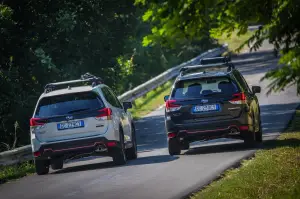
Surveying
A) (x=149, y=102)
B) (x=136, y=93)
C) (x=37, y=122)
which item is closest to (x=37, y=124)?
(x=37, y=122)

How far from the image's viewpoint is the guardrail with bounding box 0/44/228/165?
1945 centimetres

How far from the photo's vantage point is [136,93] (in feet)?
105

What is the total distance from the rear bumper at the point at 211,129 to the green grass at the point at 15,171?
3081 mm

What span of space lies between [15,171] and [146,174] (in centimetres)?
397

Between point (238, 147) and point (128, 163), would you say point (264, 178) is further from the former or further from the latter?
point (238, 147)

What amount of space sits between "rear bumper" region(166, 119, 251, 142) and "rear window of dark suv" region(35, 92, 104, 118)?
192 centimetres

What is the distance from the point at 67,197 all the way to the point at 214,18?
5035 mm

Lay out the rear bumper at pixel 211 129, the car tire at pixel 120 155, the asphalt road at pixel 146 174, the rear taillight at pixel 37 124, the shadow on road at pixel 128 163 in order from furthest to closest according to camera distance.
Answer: the rear bumper at pixel 211 129
the shadow on road at pixel 128 163
the car tire at pixel 120 155
the rear taillight at pixel 37 124
the asphalt road at pixel 146 174

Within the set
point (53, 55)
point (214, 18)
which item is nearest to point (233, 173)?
point (214, 18)

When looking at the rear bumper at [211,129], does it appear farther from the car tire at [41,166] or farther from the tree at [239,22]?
the tree at [239,22]

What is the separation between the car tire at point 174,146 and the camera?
19.3 m

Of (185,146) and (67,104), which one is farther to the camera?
(185,146)

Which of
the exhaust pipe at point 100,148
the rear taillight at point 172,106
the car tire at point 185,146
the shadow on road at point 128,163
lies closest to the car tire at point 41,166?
the shadow on road at point 128,163

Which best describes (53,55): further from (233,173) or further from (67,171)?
(233,173)
